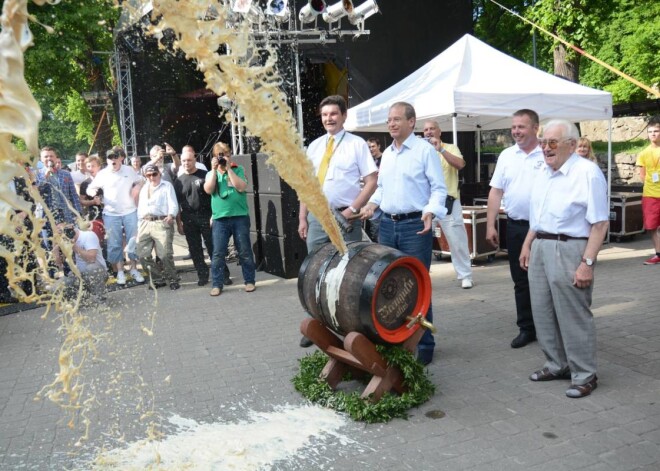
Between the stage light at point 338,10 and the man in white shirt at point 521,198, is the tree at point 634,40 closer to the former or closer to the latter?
the stage light at point 338,10

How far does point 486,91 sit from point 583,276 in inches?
213

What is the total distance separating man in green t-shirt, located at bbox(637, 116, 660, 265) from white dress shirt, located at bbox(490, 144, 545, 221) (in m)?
3.87

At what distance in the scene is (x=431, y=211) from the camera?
14.9 ft

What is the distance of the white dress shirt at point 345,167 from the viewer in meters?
5.11

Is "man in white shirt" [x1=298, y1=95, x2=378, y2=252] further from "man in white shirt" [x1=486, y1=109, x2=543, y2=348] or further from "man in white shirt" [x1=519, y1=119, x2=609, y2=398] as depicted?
"man in white shirt" [x1=519, y1=119, x2=609, y2=398]

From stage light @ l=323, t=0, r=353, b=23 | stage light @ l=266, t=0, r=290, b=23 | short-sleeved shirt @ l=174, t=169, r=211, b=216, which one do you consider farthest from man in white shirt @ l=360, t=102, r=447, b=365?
stage light @ l=323, t=0, r=353, b=23

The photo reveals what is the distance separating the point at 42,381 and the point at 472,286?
5091 mm

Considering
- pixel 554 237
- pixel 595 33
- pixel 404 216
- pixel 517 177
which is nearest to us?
pixel 554 237

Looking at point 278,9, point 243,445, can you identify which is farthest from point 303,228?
point 278,9

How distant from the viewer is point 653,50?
65.5 feet

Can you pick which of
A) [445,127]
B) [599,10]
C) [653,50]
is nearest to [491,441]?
[445,127]

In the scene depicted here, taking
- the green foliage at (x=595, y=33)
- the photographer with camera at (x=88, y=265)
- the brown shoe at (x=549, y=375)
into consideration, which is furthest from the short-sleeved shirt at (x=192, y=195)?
the green foliage at (x=595, y=33)

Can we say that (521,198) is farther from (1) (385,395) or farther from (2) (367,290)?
(1) (385,395)

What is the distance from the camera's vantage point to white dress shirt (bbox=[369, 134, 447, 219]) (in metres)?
4.69
